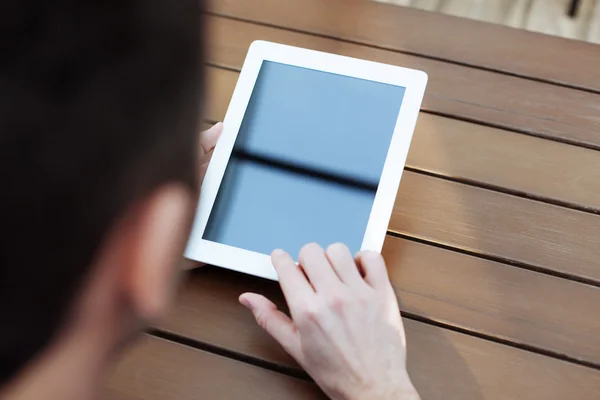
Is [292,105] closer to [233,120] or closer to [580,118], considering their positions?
[233,120]

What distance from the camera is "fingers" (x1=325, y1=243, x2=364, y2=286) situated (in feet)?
2.26

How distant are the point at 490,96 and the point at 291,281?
38 centimetres

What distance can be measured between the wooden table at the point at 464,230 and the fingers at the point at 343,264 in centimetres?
6

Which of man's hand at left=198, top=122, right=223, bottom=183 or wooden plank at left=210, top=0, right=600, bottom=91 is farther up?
wooden plank at left=210, top=0, right=600, bottom=91

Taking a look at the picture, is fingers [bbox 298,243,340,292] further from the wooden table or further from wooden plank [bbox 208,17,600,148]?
wooden plank [bbox 208,17,600,148]

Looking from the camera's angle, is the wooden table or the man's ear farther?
the wooden table

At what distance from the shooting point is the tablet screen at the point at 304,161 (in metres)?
0.73

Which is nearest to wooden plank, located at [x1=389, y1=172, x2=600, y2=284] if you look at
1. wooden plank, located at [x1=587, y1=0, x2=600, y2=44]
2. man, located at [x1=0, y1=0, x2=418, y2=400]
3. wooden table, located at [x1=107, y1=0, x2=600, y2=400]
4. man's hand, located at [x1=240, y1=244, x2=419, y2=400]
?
wooden table, located at [x1=107, y1=0, x2=600, y2=400]

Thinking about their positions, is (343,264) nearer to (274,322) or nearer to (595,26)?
(274,322)

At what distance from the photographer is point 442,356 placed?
69 centimetres

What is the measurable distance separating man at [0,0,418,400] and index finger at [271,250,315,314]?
361 mm

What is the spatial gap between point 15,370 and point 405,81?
2.09ft

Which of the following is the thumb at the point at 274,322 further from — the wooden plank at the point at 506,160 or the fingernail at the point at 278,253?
the wooden plank at the point at 506,160

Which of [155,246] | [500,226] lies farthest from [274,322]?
[155,246]
